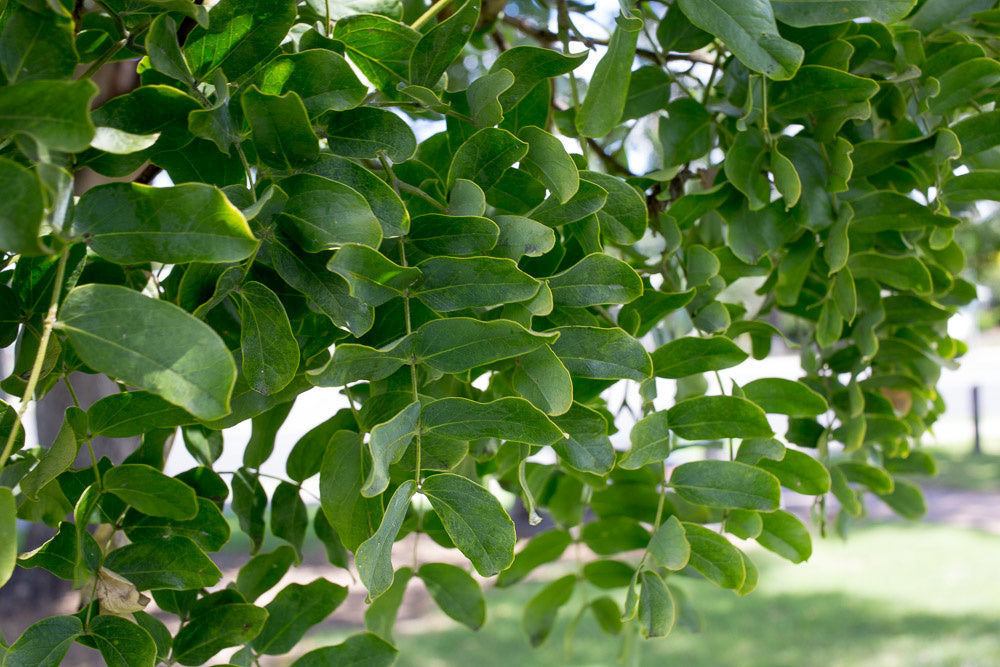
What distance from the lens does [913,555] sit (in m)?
3.29

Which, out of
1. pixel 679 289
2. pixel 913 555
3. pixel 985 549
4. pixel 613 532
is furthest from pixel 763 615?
pixel 679 289

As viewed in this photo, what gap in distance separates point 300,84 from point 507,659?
2.40 metres

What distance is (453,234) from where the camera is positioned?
0.35 m

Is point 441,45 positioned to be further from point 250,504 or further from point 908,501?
point 908,501

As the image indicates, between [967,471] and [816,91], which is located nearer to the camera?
[816,91]

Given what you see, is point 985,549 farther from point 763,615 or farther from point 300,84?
point 300,84

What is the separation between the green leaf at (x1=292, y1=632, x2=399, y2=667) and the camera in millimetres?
454

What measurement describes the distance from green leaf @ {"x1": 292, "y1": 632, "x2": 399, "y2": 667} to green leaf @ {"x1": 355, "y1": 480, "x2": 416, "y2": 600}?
6.1 inches

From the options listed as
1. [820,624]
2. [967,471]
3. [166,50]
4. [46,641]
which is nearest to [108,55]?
[166,50]

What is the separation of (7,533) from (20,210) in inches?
4.2

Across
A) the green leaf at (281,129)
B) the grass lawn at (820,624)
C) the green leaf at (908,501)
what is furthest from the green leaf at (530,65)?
the grass lawn at (820,624)

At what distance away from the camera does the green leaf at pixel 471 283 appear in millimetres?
323

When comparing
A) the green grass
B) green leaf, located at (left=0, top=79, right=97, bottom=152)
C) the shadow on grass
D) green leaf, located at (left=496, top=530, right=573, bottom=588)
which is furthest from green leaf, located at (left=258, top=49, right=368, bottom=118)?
the green grass

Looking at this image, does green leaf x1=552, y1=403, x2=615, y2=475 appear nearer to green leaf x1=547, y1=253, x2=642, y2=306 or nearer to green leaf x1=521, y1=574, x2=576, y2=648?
green leaf x1=547, y1=253, x2=642, y2=306
